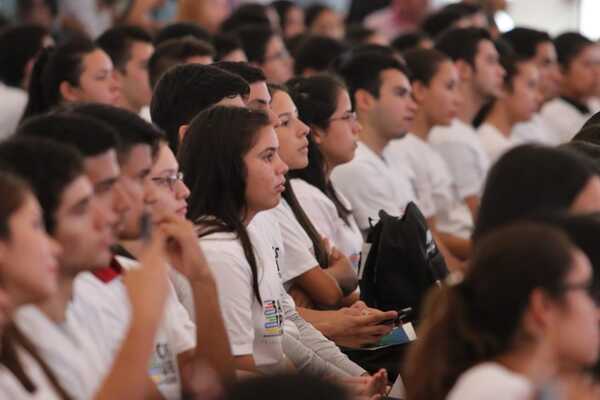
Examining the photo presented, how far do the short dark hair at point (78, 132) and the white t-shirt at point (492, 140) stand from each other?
3.61m

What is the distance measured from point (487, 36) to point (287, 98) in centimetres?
286

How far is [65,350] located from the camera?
86.5 inches

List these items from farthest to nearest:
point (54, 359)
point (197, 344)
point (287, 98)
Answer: point (287, 98) < point (197, 344) < point (54, 359)

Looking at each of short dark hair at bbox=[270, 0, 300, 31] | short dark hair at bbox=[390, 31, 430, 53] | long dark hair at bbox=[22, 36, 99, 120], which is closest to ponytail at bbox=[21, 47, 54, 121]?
long dark hair at bbox=[22, 36, 99, 120]

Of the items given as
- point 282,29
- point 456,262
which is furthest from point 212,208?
point 282,29

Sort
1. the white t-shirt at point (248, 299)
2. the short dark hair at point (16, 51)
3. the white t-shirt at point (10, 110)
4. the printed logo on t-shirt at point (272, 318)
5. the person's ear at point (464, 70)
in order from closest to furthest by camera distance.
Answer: the white t-shirt at point (248, 299), the printed logo on t-shirt at point (272, 318), the white t-shirt at point (10, 110), the short dark hair at point (16, 51), the person's ear at point (464, 70)

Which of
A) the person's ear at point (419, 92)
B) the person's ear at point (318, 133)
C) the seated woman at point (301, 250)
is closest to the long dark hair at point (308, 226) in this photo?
the seated woman at point (301, 250)

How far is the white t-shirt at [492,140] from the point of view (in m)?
5.95

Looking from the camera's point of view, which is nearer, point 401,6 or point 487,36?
point 487,36

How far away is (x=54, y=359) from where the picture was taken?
7.14ft

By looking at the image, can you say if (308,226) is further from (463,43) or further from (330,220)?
(463,43)

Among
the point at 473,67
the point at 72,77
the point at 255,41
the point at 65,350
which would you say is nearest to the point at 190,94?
the point at 72,77

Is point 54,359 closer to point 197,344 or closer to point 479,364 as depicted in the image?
point 197,344

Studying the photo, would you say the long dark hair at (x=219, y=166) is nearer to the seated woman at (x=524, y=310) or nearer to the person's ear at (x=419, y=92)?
the seated woman at (x=524, y=310)
